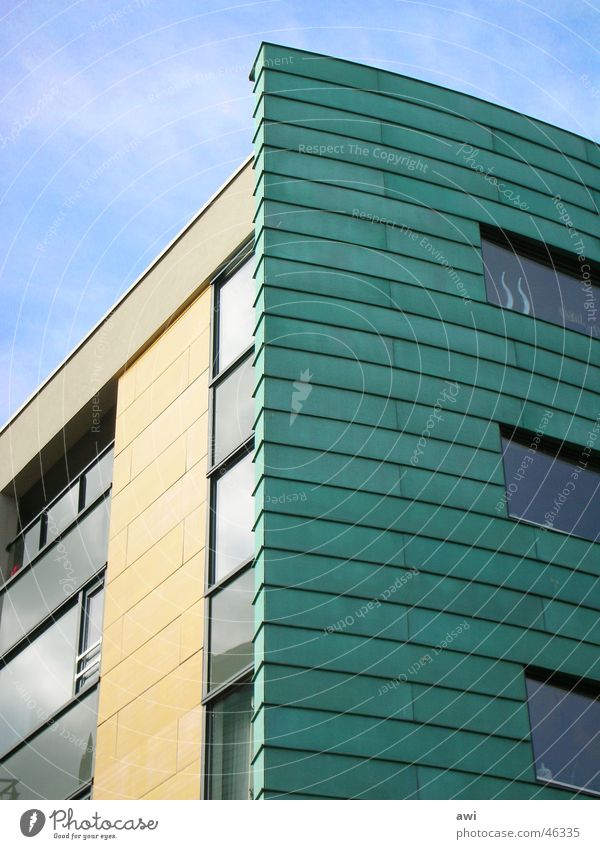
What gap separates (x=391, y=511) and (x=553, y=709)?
2.55m

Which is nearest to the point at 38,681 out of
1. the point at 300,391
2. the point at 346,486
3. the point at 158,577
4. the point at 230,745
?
the point at 158,577

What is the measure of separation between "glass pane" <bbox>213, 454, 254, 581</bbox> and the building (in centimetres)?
6

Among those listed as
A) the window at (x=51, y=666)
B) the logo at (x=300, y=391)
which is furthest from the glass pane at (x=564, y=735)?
the window at (x=51, y=666)

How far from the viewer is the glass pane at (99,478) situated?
736 inches

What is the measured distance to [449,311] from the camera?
15.2m

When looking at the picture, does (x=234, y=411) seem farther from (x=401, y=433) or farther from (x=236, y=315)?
(x=401, y=433)

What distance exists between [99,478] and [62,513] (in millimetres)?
1468

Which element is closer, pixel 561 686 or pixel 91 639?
pixel 561 686

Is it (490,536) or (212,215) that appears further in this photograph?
(212,215)

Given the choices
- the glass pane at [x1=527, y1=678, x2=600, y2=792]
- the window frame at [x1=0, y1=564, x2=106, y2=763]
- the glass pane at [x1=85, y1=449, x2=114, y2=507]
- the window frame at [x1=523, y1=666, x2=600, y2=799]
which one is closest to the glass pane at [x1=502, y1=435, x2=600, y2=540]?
the window frame at [x1=523, y1=666, x2=600, y2=799]

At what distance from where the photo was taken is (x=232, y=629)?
13961 millimetres
